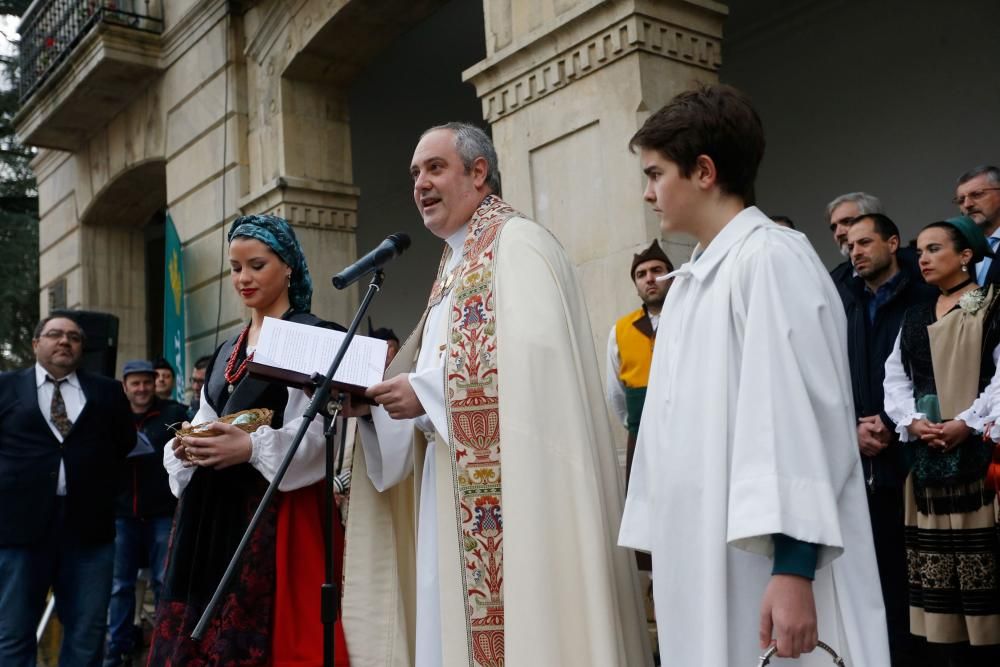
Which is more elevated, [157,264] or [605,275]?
[157,264]

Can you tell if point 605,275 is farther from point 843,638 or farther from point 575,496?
point 843,638

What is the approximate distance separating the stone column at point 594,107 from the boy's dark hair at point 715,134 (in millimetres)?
2872

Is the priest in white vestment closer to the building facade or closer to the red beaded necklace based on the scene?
the red beaded necklace

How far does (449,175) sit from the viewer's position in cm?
297

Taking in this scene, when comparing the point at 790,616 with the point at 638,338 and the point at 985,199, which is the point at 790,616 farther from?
the point at 985,199

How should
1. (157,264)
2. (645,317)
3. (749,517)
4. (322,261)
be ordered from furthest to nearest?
(157,264) < (322,261) < (645,317) < (749,517)

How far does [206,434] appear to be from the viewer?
9.62 feet

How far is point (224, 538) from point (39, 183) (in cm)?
1228

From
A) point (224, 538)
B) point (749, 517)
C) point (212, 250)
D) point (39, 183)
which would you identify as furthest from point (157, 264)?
point (749, 517)

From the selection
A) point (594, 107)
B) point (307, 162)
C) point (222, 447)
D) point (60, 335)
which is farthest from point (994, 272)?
point (307, 162)

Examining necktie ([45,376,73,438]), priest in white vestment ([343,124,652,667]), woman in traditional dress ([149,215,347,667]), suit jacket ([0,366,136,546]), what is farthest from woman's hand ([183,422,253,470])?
necktie ([45,376,73,438])

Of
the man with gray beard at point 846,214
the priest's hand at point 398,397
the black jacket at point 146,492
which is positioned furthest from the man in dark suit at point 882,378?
the black jacket at point 146,492

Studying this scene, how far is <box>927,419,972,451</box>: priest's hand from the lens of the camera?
3.71 m

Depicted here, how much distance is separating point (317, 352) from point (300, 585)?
28.4 inches
